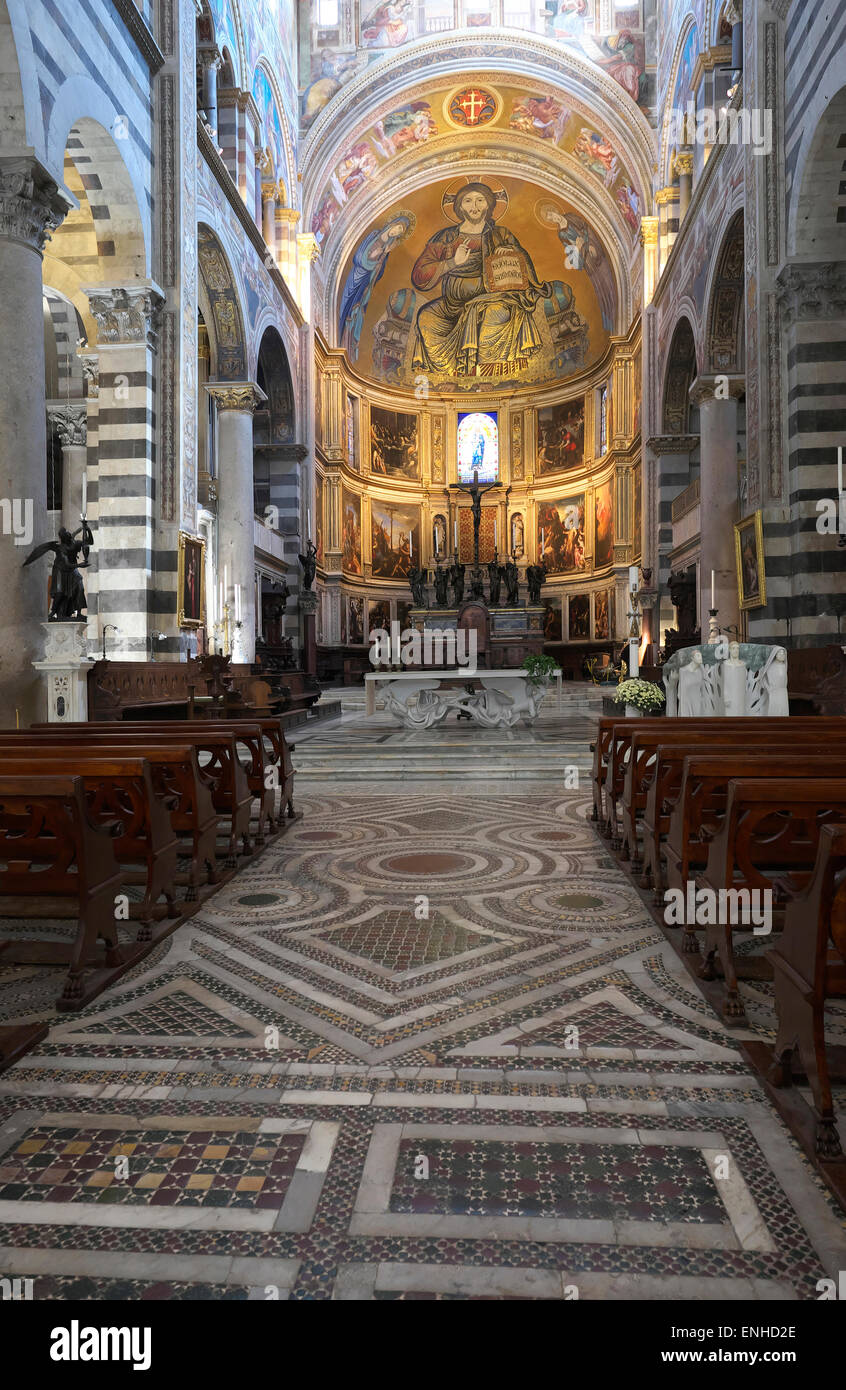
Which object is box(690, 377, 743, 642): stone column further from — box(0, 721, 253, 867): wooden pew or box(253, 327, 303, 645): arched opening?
box(0, 721, 253, 867): wooden pew

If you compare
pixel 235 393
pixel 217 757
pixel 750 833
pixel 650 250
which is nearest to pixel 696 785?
pixel 750 833

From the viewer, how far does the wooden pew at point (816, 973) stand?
2115 millimetres

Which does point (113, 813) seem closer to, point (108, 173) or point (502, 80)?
point (108, 173)

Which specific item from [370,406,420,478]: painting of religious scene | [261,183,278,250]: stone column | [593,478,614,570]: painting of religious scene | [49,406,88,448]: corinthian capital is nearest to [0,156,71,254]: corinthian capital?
[49,406,88,448]: corinthian capital

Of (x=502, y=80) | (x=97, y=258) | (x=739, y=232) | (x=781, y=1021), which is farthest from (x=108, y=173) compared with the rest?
(x=502, y=80)

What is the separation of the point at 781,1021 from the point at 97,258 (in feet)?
47.5

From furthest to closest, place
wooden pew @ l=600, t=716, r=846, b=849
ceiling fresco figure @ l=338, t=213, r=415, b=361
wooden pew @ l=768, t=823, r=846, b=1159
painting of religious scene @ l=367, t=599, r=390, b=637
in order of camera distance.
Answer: painting of religious scene @ l=367, t=599, r=390, b=637 < ceiling fresco figure @ l=338, t=213, r=415, b=361 < wooden pew @ l=600, t=716, r=846, b=849 < wooden pew @ l=768, t=823, r=846, b=1159

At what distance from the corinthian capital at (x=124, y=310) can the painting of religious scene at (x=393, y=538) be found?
19847 millimetres

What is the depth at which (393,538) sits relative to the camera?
3288cm

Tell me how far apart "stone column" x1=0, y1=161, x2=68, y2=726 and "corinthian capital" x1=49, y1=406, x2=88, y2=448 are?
8124mm

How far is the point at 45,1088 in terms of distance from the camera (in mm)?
2576

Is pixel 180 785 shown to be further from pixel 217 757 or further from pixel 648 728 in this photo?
pixel 648 728

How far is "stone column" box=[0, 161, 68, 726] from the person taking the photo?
8016mm

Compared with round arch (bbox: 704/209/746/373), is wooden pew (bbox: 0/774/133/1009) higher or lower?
lower
